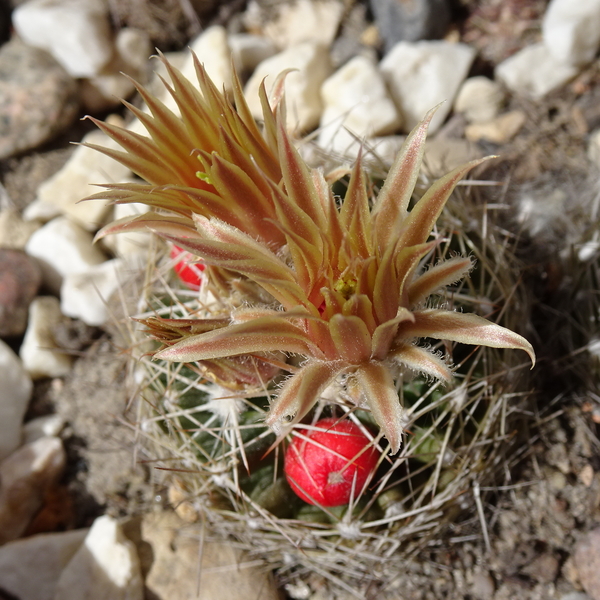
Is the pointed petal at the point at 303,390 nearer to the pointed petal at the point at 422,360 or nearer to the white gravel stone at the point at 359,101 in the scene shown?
the pointed petal at the point at 422,360

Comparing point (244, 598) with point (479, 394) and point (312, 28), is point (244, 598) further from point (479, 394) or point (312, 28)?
point (312, 28)

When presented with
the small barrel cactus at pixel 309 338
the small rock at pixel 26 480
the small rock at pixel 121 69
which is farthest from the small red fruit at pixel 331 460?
the small rock at pixel 121 69

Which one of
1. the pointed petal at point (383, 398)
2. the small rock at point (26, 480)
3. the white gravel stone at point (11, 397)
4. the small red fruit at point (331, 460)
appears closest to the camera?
the pointed petal at point (383, 398)

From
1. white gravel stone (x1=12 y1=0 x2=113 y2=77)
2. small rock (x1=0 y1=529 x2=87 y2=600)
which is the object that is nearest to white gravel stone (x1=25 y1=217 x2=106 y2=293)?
white gravel stone (x1=12 y1=0 x2=113 y2=77)

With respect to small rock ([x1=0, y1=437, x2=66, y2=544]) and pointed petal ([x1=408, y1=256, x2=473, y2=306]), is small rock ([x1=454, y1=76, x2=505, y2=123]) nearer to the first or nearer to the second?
pointed petal ([x1=408, y1=256, x2=473, y2=306])

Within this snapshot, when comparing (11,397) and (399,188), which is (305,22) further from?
(399,188)

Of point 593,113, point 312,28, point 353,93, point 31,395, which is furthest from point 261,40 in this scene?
point 31,395
